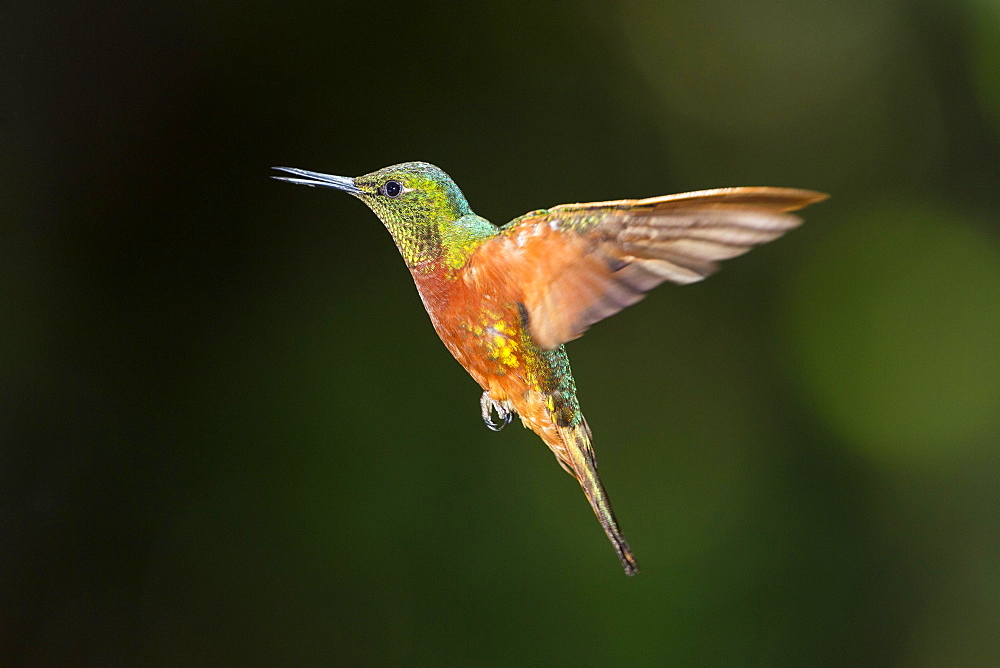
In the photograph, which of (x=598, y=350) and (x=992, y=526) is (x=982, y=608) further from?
(x=598, y=350)

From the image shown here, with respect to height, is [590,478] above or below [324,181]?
below

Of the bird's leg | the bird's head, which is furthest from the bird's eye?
the bird's leg

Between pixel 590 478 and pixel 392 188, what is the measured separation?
181 millimetres

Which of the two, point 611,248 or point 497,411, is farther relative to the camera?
point 497,411

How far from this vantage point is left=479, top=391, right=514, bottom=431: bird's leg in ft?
1.41

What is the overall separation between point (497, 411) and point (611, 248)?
15 cm

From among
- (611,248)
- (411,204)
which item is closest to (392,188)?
(411,204)

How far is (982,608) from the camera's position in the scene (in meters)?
1.70

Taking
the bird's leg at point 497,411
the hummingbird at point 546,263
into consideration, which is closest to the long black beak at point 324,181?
the hummingbird at point 546,263

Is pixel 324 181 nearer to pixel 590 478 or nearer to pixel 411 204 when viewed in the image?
pixel 411 204

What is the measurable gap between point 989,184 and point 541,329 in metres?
1.80

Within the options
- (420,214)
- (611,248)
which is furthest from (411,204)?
(611,248)

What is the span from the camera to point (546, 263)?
0.34 metres

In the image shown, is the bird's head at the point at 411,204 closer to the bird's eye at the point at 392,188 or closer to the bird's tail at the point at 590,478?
the bird's eye at the point at 392,188
